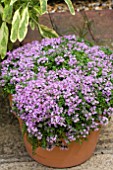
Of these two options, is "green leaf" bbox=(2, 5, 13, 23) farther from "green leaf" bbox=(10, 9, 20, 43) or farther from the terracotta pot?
the terracotta pot

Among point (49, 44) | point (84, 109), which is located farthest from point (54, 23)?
point (84, 109)

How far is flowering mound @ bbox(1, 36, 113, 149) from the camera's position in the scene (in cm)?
215

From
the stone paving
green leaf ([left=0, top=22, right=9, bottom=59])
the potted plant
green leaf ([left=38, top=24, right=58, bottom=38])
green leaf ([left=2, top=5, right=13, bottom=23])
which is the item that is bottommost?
the stone paving

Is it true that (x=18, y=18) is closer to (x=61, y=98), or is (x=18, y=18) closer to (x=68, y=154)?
(x=61, y=98)

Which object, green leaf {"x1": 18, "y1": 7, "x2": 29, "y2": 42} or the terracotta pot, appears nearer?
the terracotta pot

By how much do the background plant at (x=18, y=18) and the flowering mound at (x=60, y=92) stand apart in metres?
0.28

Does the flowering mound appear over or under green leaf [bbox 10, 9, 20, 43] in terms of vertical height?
under

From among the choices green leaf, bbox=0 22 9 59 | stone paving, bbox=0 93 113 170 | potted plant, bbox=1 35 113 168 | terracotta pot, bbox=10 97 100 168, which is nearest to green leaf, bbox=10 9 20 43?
green leaf, bbox=0 22 9 59

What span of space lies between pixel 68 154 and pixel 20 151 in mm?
354

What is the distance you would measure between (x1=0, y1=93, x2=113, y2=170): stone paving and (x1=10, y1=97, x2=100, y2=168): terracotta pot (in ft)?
0.14

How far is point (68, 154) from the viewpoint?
235cm

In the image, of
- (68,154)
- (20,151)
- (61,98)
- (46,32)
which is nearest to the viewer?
(61,98)

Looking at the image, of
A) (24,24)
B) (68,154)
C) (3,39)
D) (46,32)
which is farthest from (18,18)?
(68,154)

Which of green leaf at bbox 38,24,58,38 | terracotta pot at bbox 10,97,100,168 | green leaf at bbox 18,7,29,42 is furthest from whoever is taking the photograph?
green leaf at bbox 38,24,58,38
